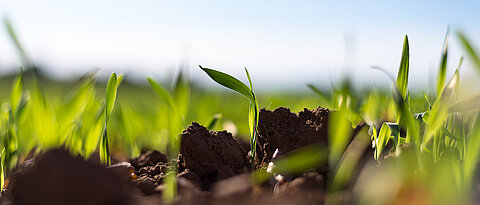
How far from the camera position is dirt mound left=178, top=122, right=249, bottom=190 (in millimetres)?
1220

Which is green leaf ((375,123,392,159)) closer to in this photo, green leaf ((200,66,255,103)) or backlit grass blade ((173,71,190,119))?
green leaf ((200,66,255,103))

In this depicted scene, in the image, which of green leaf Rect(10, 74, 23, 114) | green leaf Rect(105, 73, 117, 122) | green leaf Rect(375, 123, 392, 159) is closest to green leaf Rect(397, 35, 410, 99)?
green leaf Rect(375, 123, 392, 159)

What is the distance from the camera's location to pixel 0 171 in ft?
4.44

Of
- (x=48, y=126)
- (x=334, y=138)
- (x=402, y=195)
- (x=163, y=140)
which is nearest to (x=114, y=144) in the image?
(x=163, y=140)

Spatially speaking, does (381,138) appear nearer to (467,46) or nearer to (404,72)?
(404,72)

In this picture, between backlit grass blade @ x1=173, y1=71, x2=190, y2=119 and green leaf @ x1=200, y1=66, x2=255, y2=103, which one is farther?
backlit grass blade @ x1=173, y1=71, x2=190, y2=119

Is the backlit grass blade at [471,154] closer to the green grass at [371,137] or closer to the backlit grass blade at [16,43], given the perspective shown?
the green grass at [371,137]

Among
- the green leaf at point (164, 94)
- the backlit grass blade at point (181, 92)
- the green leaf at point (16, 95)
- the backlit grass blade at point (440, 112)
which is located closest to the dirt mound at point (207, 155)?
the backlit grass blade at point (181, 92)

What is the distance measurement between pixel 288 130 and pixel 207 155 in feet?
0.81

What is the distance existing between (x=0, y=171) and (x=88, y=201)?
2.43ft

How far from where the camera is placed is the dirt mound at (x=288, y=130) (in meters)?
1.23

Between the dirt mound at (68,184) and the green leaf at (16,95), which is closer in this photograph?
the dirt mound at (68,184)

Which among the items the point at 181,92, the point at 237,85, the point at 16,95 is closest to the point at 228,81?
the point at 237,85

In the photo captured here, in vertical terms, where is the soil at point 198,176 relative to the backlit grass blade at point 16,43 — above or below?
below
